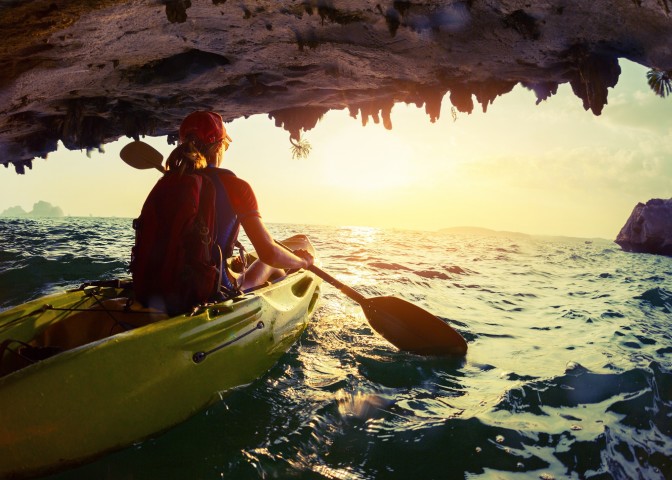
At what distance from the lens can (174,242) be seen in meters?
2.74

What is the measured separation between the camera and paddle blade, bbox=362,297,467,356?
4.39 meters

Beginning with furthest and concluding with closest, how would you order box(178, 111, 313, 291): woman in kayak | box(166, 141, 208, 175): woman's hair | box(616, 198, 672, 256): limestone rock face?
box(616, 198, 672, 256): limestone rock face → box(178, 111, 313, 291): woman in kayak → box(166, 141, 208, 175): woman's hair

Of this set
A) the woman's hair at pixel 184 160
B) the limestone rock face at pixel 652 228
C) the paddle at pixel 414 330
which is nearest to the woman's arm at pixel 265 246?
the woman's hair at pixel 184 160

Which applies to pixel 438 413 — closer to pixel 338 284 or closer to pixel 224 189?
pixel 338 284

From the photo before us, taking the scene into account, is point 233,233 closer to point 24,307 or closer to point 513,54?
point 24,307

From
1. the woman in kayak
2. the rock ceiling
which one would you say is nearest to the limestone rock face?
the rock ceiling

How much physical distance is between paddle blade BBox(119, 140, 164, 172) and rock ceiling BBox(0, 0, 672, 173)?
3049 mm

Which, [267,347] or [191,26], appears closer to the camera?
[267,347]

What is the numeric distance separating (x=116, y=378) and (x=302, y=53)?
720 cm

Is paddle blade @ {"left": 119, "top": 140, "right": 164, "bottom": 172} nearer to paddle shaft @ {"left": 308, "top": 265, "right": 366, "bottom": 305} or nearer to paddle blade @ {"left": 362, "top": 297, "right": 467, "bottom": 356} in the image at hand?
paddle shaft @ {"left": 308, "top": 265, "right": 366, "bottom": 305}

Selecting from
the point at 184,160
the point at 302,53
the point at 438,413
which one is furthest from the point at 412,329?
the point at 302,53

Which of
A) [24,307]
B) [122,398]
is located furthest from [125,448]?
[24,307]

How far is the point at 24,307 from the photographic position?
3205 millimetres

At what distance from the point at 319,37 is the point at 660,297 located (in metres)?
11.0
